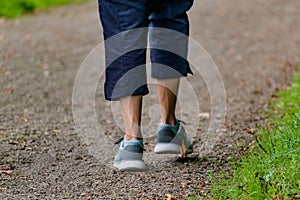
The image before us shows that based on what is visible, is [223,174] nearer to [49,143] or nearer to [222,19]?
[49,143]

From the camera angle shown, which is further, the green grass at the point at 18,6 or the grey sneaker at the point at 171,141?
the green grass at the point at 18,6

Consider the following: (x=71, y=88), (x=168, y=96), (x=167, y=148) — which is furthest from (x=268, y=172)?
(x=71, y=88)

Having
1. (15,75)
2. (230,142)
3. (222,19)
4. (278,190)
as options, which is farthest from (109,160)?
(222,19)

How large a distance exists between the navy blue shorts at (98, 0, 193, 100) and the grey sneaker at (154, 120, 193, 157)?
327 mm

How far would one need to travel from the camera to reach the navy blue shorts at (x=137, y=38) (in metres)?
3.31

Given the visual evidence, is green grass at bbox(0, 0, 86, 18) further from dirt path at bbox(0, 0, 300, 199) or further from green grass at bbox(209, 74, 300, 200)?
green grass at bbox(209, 74, 300, 200)

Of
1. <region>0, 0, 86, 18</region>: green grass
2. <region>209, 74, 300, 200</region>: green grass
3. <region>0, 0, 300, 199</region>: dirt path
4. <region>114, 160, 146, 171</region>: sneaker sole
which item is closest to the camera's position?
<region>209, 74, 300, 200</region>: green grass

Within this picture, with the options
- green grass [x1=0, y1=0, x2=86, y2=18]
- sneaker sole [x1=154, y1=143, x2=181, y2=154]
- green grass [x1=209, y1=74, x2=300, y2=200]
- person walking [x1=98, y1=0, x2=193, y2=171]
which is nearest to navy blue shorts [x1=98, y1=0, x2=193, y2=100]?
person walking [x1=98, y1=0, x2=193, y2=171]

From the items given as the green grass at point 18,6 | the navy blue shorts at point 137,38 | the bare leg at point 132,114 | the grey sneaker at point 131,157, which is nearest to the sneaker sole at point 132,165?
the grey sneaker at point 131,157

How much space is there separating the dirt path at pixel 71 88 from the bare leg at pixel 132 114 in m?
0.24

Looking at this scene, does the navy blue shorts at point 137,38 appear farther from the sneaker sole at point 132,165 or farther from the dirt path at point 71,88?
the dirt path at point 71,88

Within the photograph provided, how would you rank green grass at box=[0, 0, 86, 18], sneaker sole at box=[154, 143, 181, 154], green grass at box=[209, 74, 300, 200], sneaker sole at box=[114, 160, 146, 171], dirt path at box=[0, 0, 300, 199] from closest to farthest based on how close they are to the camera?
green grass at box=[209, 74, 300, 200]
dirt path at box=[0, 0, 300, 199]
sneaker sole at box=[114, 160, 146, 171]
sneaker sole at box=[154, 143, 181, 154]
green grass at box=[0, 0, 86, 18]

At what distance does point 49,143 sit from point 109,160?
0.52 metres

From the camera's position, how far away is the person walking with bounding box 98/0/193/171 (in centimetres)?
332
